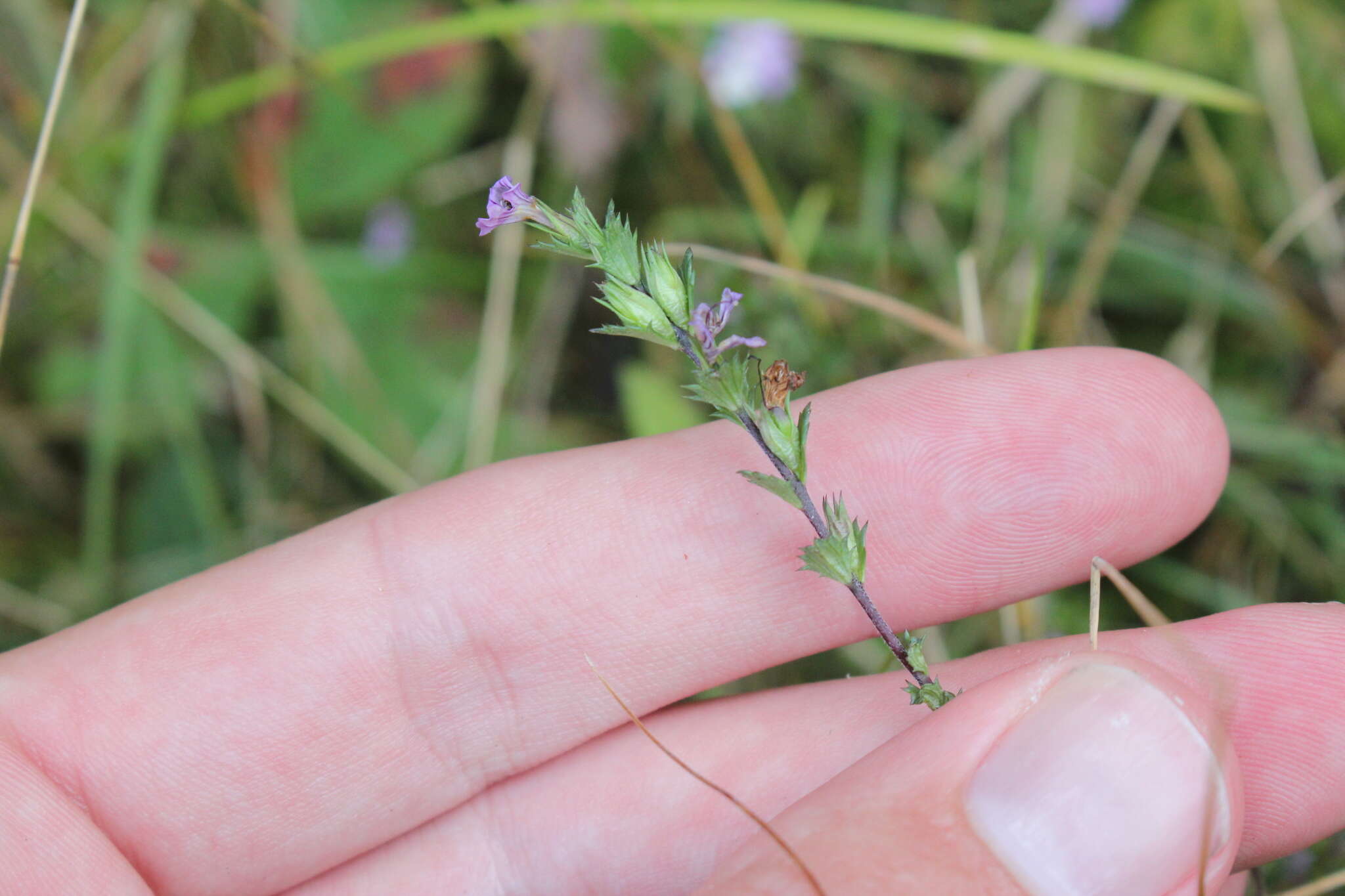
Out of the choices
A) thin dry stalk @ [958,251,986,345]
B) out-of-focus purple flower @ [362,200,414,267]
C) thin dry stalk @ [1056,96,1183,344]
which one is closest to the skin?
thin dry stalk @ [958,251,986,345]

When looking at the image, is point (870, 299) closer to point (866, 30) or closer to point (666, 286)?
point (866, 30)

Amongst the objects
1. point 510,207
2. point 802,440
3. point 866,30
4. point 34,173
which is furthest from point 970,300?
point 34,173


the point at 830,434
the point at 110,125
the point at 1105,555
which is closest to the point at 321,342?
the point at 110,125

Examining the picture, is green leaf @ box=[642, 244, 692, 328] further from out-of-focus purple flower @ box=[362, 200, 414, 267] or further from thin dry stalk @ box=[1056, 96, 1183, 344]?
out-of-focus purple flower @ box=[362, 200, 414, 267]

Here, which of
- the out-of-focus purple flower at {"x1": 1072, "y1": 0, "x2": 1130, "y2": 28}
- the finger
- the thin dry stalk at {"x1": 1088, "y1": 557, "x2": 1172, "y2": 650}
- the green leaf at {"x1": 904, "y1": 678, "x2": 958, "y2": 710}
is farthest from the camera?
the out-of-focus purple flower at {"x1": 1072, "y1": 0, "x2": 1130, "y2": 28}

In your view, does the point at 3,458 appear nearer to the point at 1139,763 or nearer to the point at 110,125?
the point at 110,125

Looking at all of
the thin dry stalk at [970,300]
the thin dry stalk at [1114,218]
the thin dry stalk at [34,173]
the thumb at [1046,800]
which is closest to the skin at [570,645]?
the thumb at [1046,800]

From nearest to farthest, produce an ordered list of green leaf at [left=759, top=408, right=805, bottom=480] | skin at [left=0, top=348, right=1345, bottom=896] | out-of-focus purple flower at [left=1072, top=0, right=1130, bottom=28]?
1. green leaf at [left=759, top=408, right=805, bottom=480]
2. skin at [left=0, top=348, right=1345, bottom=896]
3. out-of-focus purple flower at [left=1072, top=0, right=1130, bottom=28]

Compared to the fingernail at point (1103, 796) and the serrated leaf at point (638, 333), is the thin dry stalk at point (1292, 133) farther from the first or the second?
the serrated leaf at point (638, 333)
